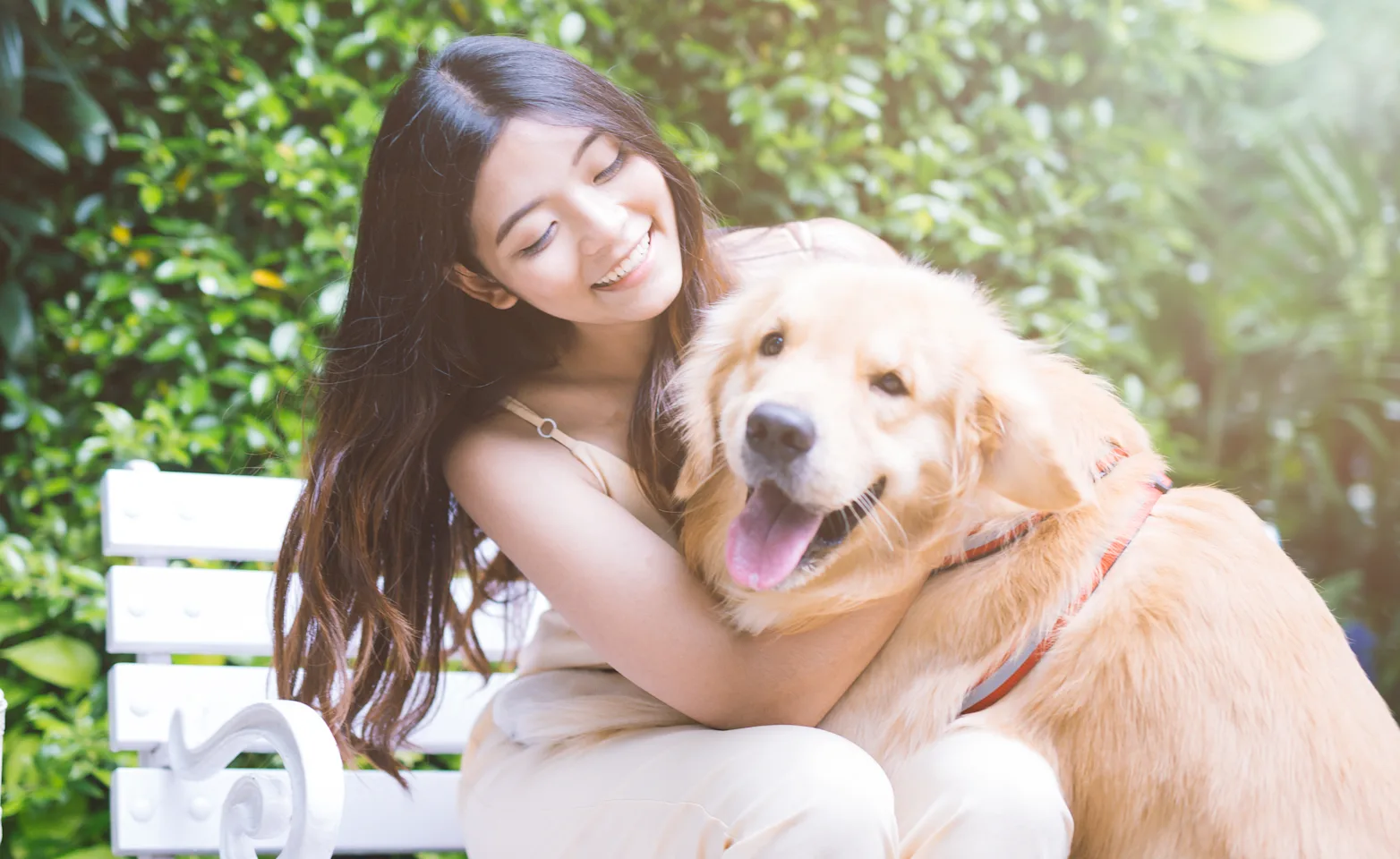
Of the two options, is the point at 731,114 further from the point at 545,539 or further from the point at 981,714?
the point at 981,714

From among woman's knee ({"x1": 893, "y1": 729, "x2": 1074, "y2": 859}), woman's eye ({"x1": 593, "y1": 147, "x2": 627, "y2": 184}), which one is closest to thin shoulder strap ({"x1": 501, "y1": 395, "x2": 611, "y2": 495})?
woman's eye ({"x1": 593, "y1": 147, "x2": 627, "y2": 184})

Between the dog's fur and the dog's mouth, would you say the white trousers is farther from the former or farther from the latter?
the dog's mouth

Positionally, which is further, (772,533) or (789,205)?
(789,205)

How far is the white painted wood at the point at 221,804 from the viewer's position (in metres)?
1.66

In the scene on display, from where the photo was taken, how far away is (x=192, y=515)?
176 cm

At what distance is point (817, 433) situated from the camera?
108 centimetres

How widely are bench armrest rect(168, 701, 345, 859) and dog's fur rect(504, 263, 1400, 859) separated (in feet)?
1.55

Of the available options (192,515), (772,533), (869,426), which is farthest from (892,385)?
(192,515)

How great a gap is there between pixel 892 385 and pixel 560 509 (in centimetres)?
45

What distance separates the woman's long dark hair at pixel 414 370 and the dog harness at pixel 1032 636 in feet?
1.38

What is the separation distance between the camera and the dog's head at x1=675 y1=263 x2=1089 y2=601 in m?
1.10

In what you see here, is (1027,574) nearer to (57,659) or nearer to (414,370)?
(414,370)

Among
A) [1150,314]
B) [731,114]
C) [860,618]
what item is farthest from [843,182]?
[860,618]

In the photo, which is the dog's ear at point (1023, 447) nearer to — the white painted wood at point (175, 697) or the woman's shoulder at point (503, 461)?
the woman's shoulder at point (503, 461)
